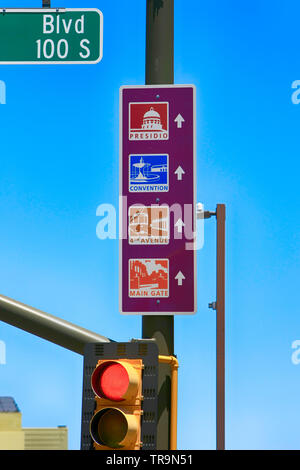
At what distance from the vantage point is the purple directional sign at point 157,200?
7352mm

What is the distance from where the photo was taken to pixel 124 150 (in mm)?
7598

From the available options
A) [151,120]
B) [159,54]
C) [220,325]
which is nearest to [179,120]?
[151,120]

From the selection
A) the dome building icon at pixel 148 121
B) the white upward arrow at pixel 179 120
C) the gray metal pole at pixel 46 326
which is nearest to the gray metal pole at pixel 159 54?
the dome building icon at pixel 148 121

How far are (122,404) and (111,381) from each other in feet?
0.51

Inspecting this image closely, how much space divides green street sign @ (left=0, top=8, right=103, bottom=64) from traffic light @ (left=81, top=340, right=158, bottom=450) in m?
3.79

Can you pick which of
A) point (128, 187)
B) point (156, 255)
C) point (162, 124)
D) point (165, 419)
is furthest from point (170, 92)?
point (165, 419)

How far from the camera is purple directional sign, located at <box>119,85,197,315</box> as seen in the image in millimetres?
7352

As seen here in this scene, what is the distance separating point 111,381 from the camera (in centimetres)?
588

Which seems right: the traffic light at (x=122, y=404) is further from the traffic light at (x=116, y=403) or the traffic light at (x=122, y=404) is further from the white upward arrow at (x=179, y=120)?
the white upward arrow at (x=179, y=120)

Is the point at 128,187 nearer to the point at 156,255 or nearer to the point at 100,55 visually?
the point at 156,255

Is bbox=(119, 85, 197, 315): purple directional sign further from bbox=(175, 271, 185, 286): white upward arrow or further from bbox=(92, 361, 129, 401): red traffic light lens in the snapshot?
bbox=(92, 361, 129, 401): red traffic light lens

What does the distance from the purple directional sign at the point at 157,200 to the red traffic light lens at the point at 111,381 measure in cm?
150

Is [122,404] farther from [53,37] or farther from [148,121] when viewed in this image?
[53,37]
